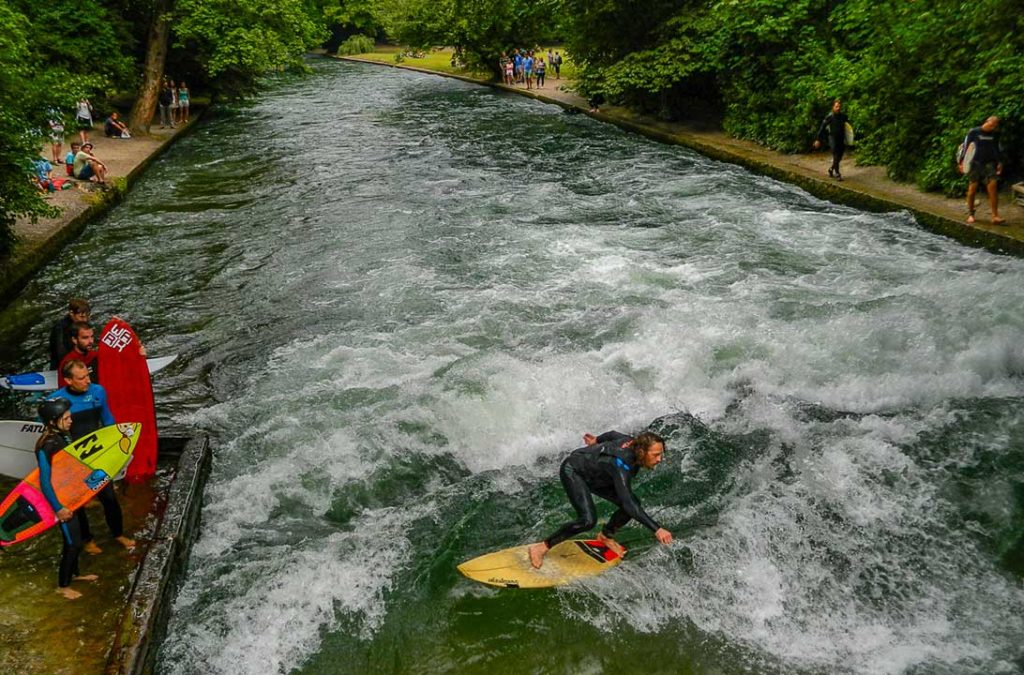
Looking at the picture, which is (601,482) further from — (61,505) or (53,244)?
(53,244)

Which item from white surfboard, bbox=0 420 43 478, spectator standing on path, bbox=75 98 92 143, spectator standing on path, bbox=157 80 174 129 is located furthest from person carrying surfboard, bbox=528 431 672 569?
spectator standing on path, bbox=157 80 174 129

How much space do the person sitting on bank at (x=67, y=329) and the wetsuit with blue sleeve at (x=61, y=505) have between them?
2.18 meters

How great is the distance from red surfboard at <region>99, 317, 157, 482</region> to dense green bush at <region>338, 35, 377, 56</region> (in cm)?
6939

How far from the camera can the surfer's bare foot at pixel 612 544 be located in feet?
22.4

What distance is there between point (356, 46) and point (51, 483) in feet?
236

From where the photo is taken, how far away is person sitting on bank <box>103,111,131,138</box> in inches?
1006

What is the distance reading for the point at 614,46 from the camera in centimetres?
2784

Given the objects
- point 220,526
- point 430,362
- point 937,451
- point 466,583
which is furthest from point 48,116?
point 937,451

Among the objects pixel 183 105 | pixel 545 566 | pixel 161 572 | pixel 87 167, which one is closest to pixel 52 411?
pixel 161 572

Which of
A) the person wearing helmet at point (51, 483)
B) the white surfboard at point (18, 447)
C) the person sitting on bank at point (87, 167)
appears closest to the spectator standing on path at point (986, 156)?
the person wearing helmet at point (51, 483)

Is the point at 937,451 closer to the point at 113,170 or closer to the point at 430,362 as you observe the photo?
the point at 430,362

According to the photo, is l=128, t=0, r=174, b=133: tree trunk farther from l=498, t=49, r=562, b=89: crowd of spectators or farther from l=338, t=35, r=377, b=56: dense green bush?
l=338, t=35, r=377, b=56: dense green bush

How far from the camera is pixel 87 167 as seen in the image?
1867 cm

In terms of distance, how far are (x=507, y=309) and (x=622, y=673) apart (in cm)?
682
